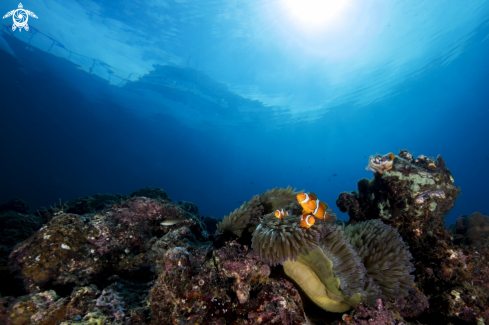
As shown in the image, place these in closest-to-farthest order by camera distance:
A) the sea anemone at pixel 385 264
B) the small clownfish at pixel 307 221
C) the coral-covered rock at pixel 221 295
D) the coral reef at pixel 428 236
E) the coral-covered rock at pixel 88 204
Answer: the coral-covered rock at pixel 221 295, the small clownfish at pixel 307 221, the sea anemone at pixel 385 264, the coral reef at pixel 428 236, the coral-covered rock at pixel 88 204

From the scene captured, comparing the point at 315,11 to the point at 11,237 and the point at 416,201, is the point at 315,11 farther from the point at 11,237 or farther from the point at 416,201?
the point at 11,237

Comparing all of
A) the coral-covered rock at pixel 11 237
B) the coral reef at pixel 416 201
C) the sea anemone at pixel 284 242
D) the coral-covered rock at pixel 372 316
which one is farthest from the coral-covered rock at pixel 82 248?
the coral reef at pixel 416 201

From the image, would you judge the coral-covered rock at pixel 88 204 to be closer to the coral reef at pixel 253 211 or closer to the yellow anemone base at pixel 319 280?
the coral reef at pixel 253 211

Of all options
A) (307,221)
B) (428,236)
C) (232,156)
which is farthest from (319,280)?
(232,156)

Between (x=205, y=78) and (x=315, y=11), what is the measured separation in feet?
55.3

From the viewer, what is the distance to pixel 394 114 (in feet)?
188

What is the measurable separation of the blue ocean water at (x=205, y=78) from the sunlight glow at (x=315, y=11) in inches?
6.4

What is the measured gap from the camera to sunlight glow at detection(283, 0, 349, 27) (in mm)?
22359

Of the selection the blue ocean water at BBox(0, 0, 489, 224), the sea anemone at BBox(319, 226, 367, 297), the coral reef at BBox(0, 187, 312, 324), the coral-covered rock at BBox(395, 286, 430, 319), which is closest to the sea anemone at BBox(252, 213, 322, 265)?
the coral reef at BBox(0, 187, 312, 324)

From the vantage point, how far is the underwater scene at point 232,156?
2623mm

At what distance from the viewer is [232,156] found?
77.5 m

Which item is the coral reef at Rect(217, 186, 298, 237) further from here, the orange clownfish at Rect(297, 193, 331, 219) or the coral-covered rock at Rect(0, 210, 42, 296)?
the coral-covered rock at Rect(0, 210, 42, 296)

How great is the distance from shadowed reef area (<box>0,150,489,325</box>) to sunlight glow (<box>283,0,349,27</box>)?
967 inches

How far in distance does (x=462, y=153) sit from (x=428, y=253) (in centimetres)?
14117
